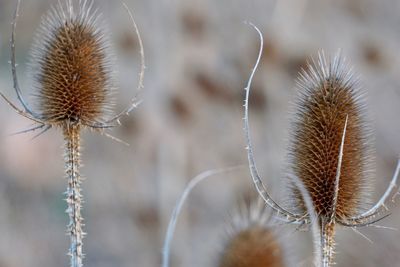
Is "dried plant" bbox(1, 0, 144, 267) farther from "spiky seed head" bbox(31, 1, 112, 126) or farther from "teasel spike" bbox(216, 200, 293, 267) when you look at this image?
"teasel spike" bbox(216, 200, 293, 267)

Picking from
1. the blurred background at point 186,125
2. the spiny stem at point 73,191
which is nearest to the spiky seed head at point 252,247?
the spiny stem at point 73,191

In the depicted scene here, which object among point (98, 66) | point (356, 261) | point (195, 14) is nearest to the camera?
point (98, 66)

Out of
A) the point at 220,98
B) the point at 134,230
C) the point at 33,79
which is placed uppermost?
the point at 220,98

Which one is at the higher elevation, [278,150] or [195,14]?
[195,14]

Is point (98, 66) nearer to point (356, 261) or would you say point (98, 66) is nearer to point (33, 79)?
point (33, 79)

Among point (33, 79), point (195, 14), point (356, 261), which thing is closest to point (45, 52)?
point (33, 79)

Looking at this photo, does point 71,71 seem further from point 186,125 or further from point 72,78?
point 186,125

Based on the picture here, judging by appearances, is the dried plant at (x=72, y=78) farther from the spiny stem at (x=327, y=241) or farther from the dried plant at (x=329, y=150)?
the spiny stem at (x=327, y=241)
